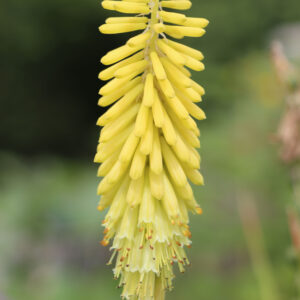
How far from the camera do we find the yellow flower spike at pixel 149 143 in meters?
2.19

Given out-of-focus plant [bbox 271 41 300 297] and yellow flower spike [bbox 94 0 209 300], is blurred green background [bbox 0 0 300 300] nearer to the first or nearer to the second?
out-of-focus plant [bbox 271 41 300 297]

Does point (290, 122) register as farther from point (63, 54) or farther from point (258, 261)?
point (63, 54)

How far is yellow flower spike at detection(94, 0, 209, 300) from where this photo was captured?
7.20 feet

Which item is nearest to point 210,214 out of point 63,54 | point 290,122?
point 290,122

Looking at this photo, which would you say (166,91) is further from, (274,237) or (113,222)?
(274,237)

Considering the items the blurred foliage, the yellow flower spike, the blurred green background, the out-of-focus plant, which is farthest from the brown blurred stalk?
the blurred foliage

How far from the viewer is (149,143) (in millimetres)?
2205

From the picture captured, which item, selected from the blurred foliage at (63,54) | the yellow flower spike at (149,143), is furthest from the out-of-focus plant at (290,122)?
the blurred foliage at (63,54)

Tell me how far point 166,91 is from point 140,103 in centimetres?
27

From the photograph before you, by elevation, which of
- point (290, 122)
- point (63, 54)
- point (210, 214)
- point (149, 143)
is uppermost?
point (63, 54)

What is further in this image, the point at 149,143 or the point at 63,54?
the point at 63,54

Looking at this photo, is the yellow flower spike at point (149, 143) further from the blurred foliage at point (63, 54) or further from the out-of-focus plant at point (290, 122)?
the blurred foliage at point (63, 54)

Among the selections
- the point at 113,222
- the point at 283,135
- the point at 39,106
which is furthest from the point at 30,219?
the point at 39,106

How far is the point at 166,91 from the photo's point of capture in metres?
2.17
